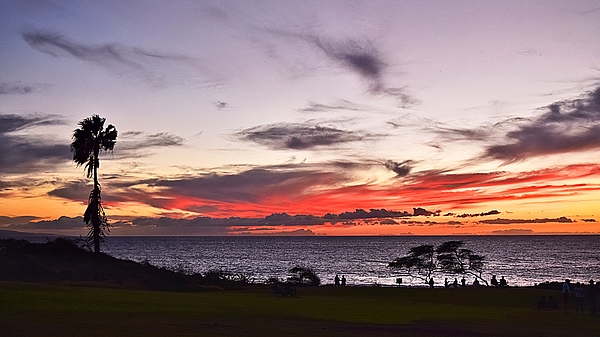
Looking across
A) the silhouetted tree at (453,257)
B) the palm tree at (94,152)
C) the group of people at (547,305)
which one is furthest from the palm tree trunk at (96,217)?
the silhouetted tree at (453,257)

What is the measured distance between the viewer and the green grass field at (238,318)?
65.8 ft

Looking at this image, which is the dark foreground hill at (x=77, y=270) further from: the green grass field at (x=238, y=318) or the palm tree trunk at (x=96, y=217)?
the green grass field at (x=238, y=318)

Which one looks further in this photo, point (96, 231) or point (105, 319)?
point (96, 231)

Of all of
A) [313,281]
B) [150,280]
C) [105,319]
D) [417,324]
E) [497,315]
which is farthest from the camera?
[313,281]

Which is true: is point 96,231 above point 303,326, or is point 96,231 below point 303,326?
above

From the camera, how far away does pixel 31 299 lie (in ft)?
89.8

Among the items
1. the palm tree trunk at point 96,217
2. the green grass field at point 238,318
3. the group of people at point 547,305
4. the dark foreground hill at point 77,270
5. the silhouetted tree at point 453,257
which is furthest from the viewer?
the silhouetted tree at point 453,257

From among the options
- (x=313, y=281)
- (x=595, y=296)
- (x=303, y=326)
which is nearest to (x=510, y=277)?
(x=313, y=281)

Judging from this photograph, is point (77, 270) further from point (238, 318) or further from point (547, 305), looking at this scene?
point (547, 305)

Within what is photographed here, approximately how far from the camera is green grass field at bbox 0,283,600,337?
20047mm

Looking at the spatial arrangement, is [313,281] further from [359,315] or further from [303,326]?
[303,326]

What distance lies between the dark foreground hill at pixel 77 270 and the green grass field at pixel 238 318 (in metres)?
11.9

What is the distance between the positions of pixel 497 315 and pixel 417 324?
309 inches

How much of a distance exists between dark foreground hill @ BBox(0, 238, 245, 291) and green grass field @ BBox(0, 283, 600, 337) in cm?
1193
